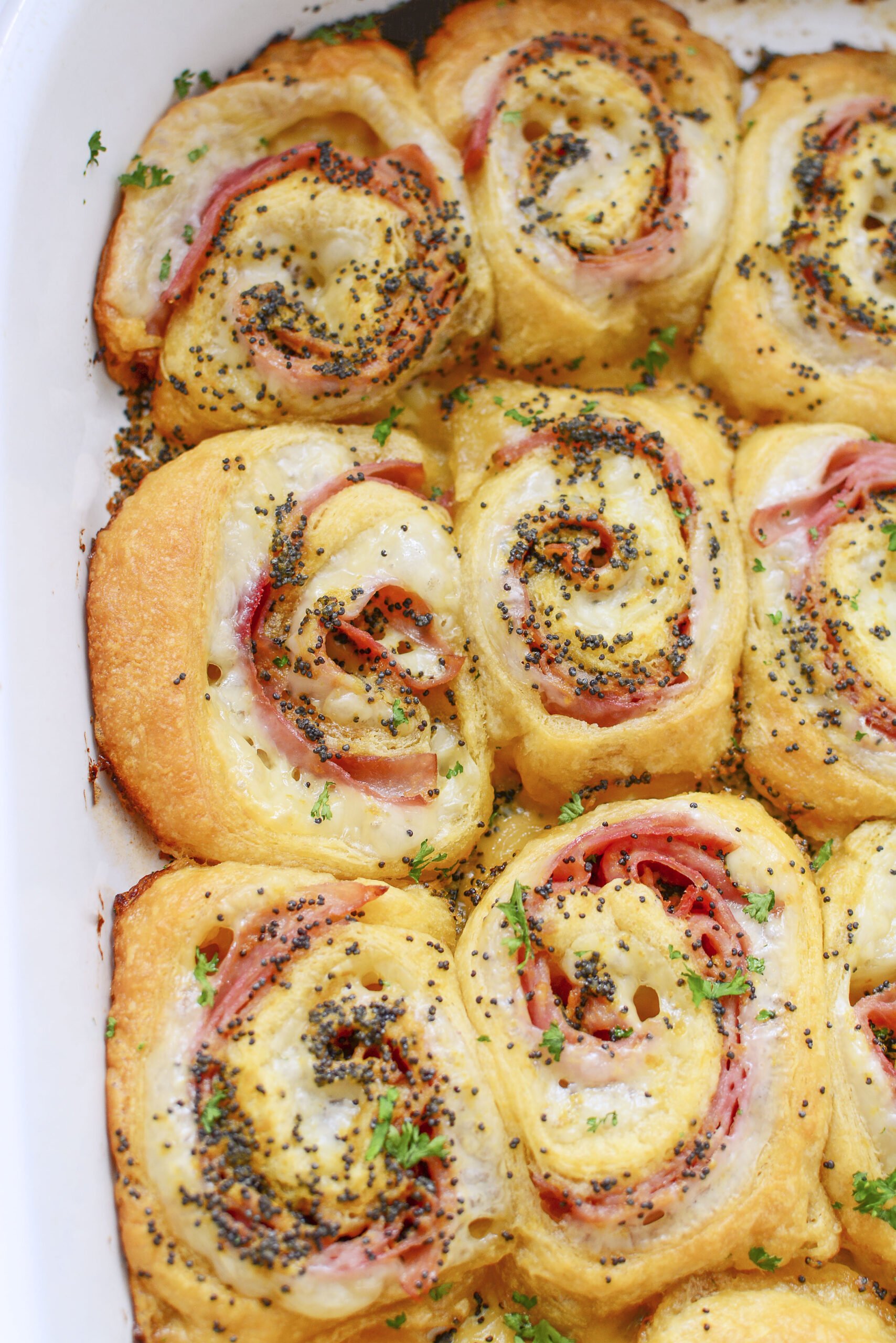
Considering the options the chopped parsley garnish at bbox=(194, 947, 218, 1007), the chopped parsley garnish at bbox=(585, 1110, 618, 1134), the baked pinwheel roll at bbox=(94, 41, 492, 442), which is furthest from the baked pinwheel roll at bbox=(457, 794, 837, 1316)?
the baked pinwheel roll at bbox=(94, 41, 492, 442)

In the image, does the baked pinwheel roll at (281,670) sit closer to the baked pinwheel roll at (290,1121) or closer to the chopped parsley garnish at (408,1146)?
the baked pinwheel roll at (290,1121)

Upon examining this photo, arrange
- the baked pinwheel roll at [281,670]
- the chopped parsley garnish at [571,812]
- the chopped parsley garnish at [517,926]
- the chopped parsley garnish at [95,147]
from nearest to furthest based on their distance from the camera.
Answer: the chopped parsley garnish at [517,926] → the baked pinwheel roll at [281,670] → the chopped parsley garnish at [95,147] → the chopped parsley garnish at [571,812]

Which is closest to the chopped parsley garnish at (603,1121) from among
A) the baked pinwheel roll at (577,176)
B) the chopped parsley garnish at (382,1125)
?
the chopped parsley garnish at (382,1125)

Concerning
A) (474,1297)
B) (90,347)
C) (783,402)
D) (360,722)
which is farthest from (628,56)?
(474,1297)

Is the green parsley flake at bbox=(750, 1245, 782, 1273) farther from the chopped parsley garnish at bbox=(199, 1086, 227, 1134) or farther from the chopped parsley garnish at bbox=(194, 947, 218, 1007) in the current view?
the chopped parsley garnish at bbox=(194, 947, 218, 1007)

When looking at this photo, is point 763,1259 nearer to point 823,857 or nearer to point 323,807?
point 823,857
